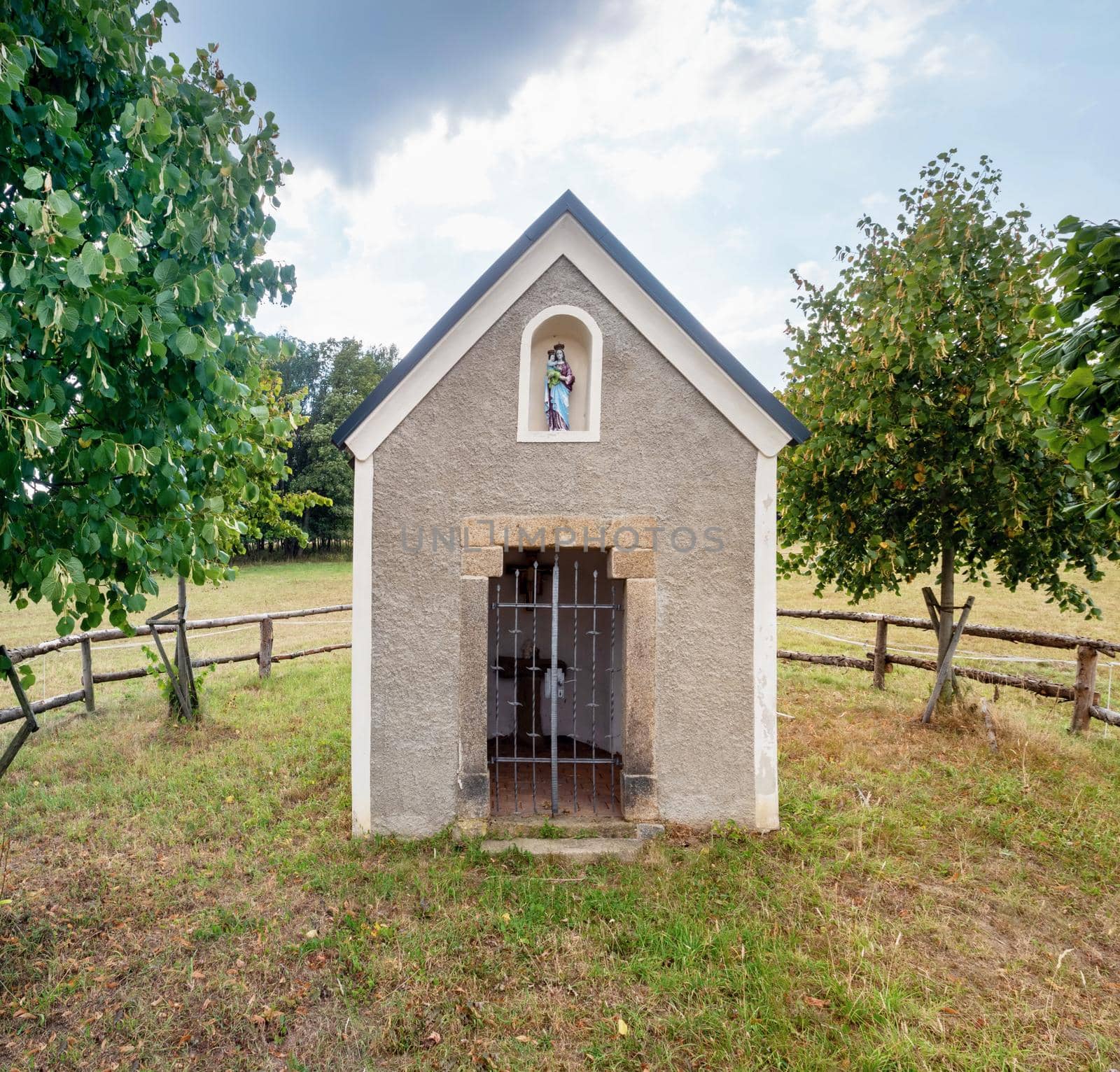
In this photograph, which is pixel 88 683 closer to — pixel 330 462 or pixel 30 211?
pixel 30 211

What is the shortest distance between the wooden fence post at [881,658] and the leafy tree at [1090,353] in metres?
7.47

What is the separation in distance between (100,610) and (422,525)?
2.45 metres

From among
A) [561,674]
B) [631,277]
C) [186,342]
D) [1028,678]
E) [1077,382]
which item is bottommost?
[1028,678]

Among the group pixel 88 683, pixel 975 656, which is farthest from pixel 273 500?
pixel 975 656

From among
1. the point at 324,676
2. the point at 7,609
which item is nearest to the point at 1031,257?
the point at 324,676

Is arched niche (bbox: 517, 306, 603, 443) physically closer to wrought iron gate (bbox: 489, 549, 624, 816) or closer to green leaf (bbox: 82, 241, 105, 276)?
wrought iron gate (bbox: 489, 549, 624, 816)

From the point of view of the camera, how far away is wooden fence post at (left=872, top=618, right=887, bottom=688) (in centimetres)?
952

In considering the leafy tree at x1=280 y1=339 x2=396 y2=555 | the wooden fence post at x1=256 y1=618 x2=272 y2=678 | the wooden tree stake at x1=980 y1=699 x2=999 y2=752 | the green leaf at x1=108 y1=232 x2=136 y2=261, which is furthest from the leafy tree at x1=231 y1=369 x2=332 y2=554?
the leafy tree at x1=280 y1=339 x2=396 y2=555

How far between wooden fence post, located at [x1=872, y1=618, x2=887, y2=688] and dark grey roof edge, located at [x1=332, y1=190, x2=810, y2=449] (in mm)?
6121

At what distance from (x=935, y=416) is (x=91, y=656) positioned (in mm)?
12228

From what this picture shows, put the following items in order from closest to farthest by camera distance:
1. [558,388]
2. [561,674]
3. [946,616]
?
[558,388] → [561,674] → [946,616]

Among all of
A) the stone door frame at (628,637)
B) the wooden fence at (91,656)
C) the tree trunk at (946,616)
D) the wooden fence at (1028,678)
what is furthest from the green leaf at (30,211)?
the wooden fence at (1028,678)

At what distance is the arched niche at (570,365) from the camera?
5.06 meters

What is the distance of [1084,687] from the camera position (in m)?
7.34
